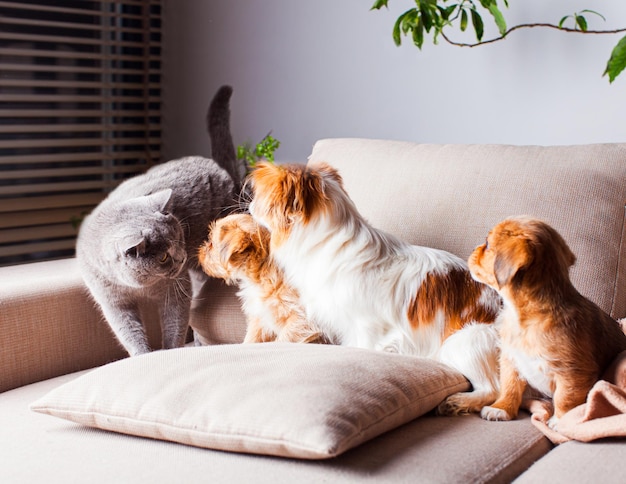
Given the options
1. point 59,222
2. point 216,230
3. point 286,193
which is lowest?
point 59,222

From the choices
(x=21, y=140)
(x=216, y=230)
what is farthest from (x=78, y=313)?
(x=21, y=140)

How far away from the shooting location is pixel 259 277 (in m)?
1.75

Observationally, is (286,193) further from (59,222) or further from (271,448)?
(59,222)

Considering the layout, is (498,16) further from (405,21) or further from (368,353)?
(368,353)

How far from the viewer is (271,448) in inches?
46.4

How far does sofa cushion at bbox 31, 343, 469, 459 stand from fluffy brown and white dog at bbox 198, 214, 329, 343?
0.18 m

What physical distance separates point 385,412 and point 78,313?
948 millimetres

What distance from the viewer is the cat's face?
1.78 metres

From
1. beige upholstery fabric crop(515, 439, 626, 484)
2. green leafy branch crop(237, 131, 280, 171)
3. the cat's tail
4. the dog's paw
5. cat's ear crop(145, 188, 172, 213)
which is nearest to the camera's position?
beige upholstery fabric crop(515, 439, 626, 484)

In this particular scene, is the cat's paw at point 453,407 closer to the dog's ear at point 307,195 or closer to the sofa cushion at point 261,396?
the sofa cushion at point 261,396

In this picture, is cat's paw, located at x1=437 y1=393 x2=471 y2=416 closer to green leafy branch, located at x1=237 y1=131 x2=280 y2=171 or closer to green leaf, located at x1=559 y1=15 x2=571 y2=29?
green leaf, located at x1=559 y1=15 x2=571 y2=29

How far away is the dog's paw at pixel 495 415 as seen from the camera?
140 cm

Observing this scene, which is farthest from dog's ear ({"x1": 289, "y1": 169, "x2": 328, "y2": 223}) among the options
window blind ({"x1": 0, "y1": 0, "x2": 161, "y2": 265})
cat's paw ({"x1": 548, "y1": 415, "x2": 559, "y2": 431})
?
window blind ({"x1": 0, "y1": 0, "x2": 161, "y2": 265})

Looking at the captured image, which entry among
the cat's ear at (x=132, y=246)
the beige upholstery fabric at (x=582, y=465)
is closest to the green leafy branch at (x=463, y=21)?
the cat's ear at (x=132, y=246)
